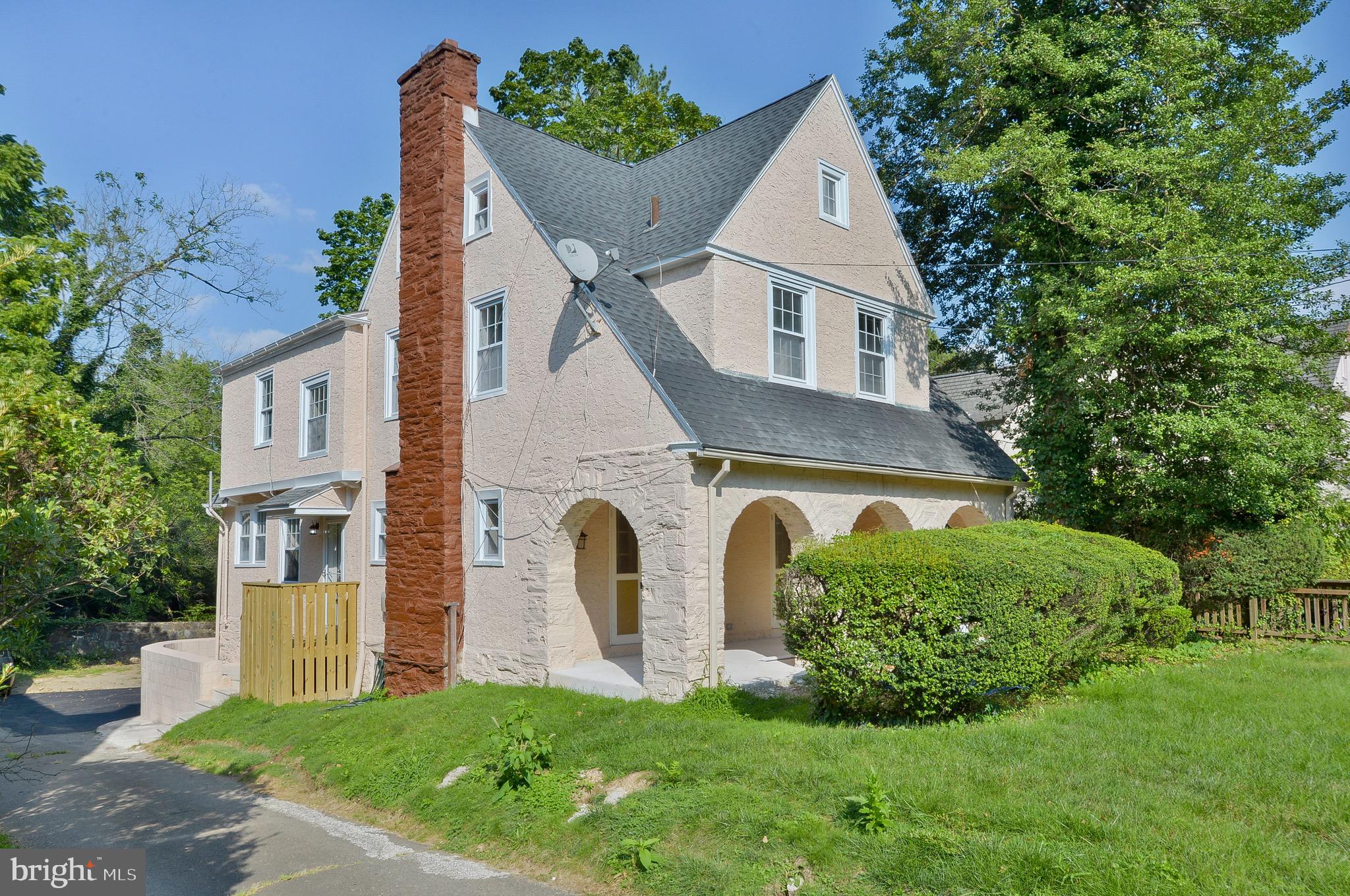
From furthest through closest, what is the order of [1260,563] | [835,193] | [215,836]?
[835,193]
[1260,563]
[215,836]

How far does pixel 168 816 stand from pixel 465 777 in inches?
149

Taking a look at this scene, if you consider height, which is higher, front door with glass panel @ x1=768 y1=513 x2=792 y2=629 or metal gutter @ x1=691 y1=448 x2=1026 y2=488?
metal gutter @ x1=691 y1=448 x2=1026 y2=488

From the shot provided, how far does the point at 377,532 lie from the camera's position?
16.7 m

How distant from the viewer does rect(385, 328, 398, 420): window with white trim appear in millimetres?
16578

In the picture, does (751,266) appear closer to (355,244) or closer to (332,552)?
(332,552)

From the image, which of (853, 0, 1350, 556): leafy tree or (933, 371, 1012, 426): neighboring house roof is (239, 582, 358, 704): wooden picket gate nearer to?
(853, 0, 1350, 556): leafy tree

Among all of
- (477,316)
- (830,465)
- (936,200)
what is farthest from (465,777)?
(936,200)

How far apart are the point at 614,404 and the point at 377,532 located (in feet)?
23.6

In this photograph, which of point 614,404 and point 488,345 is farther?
point 488,345

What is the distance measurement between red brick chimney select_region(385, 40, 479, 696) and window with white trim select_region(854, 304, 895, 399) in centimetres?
682

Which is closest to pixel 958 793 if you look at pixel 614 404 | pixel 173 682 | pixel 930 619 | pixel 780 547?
pixel 930 619

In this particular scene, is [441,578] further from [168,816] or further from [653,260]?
[653,260]

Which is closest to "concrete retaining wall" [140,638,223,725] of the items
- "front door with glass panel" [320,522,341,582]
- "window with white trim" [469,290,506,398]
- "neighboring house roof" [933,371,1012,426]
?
"front door with glass panel" [320,522,341,582]

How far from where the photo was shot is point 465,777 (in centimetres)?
946
